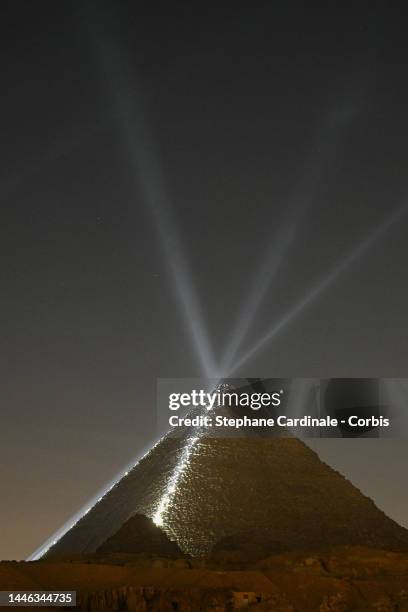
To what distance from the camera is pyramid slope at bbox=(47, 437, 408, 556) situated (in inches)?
1706

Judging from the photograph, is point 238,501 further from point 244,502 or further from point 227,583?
point 227,583

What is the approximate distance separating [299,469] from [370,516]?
401 cm

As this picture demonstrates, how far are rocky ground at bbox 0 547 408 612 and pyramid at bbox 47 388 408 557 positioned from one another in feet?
40.1

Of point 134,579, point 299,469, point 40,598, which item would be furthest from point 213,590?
point 299,469

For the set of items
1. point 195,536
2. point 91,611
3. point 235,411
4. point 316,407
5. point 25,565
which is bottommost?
point 91,611

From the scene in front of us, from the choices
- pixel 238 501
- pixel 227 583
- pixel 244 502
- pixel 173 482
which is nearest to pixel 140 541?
pixel 173 482

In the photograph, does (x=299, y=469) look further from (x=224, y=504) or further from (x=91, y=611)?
(x=91, y=611)

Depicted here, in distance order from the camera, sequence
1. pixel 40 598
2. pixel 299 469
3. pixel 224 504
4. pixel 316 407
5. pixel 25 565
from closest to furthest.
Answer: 1. pixel 40 598
2. pixel 25 565
3. pixel 316 407
4. pixel 224 504
5. pixel 299 469

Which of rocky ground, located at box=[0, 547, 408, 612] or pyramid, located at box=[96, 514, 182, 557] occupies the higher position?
pyramid, located at box=[96, 514, 182, 557]

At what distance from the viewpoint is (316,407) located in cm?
4103

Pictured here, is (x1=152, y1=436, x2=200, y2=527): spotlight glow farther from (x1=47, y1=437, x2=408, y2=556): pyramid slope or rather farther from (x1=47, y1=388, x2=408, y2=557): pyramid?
(x1=47, y1=437, x2=408, y2=556): pyramid slope

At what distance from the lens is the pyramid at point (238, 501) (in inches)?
1702

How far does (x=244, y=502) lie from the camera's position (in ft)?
149

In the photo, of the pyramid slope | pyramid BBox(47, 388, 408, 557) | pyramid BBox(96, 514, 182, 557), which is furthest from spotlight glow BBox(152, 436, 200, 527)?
pyramid BBox(96, 514, 182, 557)
